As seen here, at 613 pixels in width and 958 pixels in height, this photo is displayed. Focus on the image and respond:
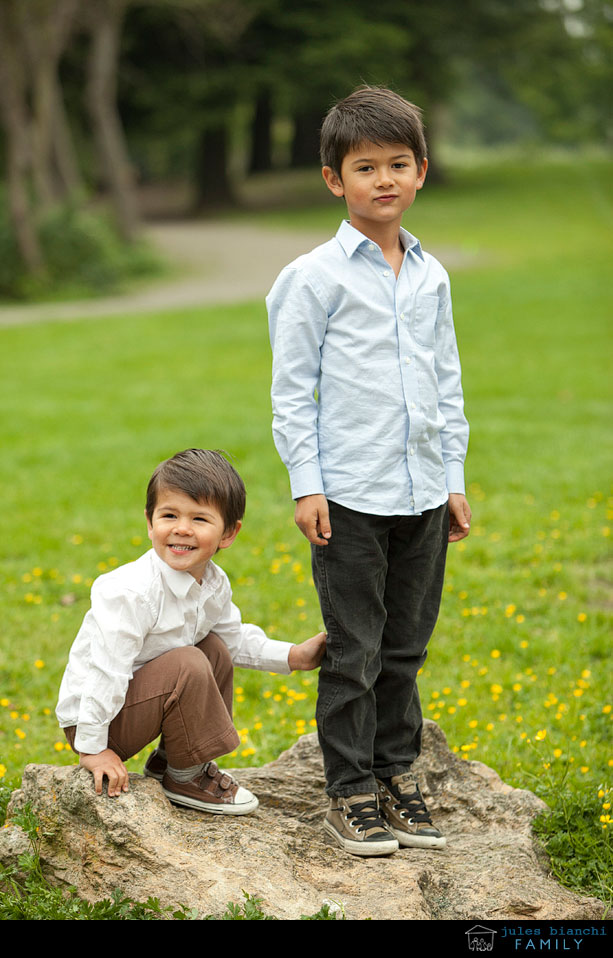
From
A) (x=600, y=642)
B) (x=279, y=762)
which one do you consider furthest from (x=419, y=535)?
(x=600, y=642)

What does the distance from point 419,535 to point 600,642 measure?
2.07 m

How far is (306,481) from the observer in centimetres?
285

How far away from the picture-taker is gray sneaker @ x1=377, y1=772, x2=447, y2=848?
10.1 ft

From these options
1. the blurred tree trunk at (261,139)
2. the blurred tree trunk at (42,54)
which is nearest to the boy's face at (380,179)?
the blurred tree trunk at (42,54)

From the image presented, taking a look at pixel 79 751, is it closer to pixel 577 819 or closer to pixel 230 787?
pixel 230 787

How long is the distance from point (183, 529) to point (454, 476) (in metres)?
0.84

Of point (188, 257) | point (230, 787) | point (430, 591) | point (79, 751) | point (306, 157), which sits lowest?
point (230, 787)

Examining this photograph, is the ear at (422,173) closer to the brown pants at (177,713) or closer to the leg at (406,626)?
the leg at (406,626)

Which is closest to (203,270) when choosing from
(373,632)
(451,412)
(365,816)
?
(451,412)

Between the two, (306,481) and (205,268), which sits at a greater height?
(205,268)

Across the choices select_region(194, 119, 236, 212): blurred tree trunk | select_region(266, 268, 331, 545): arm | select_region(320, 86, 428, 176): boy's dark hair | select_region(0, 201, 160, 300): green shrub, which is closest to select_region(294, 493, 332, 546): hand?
select_region(266, 268, 331, 545): arm

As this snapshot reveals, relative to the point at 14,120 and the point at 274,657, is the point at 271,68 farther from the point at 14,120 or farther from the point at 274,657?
the point at 274,657

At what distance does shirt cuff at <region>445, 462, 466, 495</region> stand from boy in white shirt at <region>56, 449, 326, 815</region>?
634 mm
